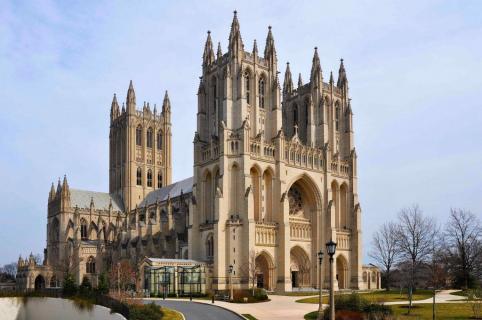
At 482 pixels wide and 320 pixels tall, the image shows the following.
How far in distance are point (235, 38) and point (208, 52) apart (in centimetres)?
827

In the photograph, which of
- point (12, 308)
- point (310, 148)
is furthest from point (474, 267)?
point (12, 308)

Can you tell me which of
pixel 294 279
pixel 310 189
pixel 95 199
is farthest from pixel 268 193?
pixel 95 199

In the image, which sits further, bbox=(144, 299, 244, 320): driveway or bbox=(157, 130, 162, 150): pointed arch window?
bbox=(157, 130, 162, 150): pointed arch window

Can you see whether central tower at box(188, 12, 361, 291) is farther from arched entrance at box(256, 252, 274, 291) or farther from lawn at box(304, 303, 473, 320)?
lawn at box(304, 303, 473, 320)

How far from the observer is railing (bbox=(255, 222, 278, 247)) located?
74.9 m

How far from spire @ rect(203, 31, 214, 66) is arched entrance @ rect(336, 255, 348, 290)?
35281mm

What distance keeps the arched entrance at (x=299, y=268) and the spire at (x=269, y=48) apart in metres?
28.4

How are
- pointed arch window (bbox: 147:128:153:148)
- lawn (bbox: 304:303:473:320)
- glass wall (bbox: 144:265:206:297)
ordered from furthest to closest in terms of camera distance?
pointed arch window (bbox: 147:128:153:148) → glass wall (bbox: 144:265:206:297) → lawn (bbox: 304:303:473:320)

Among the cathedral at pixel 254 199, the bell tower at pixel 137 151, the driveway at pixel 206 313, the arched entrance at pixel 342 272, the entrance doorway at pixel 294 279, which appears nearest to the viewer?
the driveway at pixel 206 313

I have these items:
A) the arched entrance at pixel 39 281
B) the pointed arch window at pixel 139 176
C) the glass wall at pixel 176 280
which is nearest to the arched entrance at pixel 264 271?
the glass wall at pixel 176 280

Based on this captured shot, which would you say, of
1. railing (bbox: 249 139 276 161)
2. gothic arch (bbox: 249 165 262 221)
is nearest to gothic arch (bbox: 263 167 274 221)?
gothic arch (bbox: 249 165 262 221)

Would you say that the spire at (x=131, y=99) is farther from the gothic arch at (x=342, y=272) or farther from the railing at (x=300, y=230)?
the gothic arch at (x=342, y=272)

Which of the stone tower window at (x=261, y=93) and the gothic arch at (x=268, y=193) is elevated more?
the stone tower window at (x=261, y=93)

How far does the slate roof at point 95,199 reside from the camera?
385 feet
